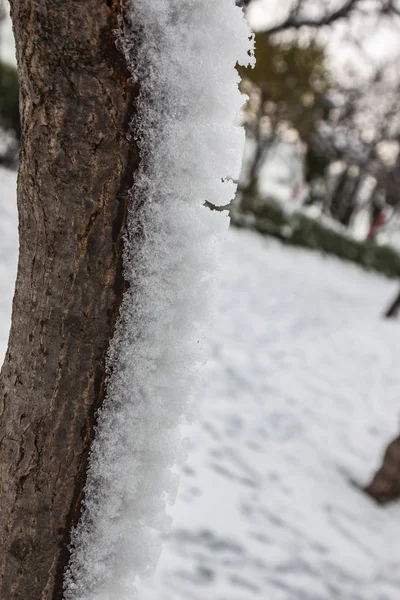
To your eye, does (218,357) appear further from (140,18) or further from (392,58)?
(392,58)

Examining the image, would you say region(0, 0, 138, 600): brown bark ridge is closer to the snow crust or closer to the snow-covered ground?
the snow crust

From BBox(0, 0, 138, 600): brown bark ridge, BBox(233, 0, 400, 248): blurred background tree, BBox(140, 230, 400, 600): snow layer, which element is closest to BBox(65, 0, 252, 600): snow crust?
BBox(0, 0, 138, 600): brown bark ridge

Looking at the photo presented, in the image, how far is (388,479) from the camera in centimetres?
326

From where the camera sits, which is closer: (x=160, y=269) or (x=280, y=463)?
(x=160, y=269)

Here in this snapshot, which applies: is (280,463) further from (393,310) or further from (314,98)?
(314,98)

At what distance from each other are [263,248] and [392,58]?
375 inches

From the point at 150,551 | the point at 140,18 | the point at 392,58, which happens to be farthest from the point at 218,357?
the point at 392,58

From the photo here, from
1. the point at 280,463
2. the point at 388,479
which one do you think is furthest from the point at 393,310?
the point at 280,463

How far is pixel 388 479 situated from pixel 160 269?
3.20 metres

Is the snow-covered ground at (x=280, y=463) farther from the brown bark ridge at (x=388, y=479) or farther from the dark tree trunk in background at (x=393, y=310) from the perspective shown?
the dark tree trunk in background at (x=393, y=310)

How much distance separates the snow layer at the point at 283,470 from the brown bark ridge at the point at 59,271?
1487 mm

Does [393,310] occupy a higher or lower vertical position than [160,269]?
lower

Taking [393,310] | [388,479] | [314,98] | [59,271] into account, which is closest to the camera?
[59,271]

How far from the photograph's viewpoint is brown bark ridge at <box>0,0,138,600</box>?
0.48 metres
